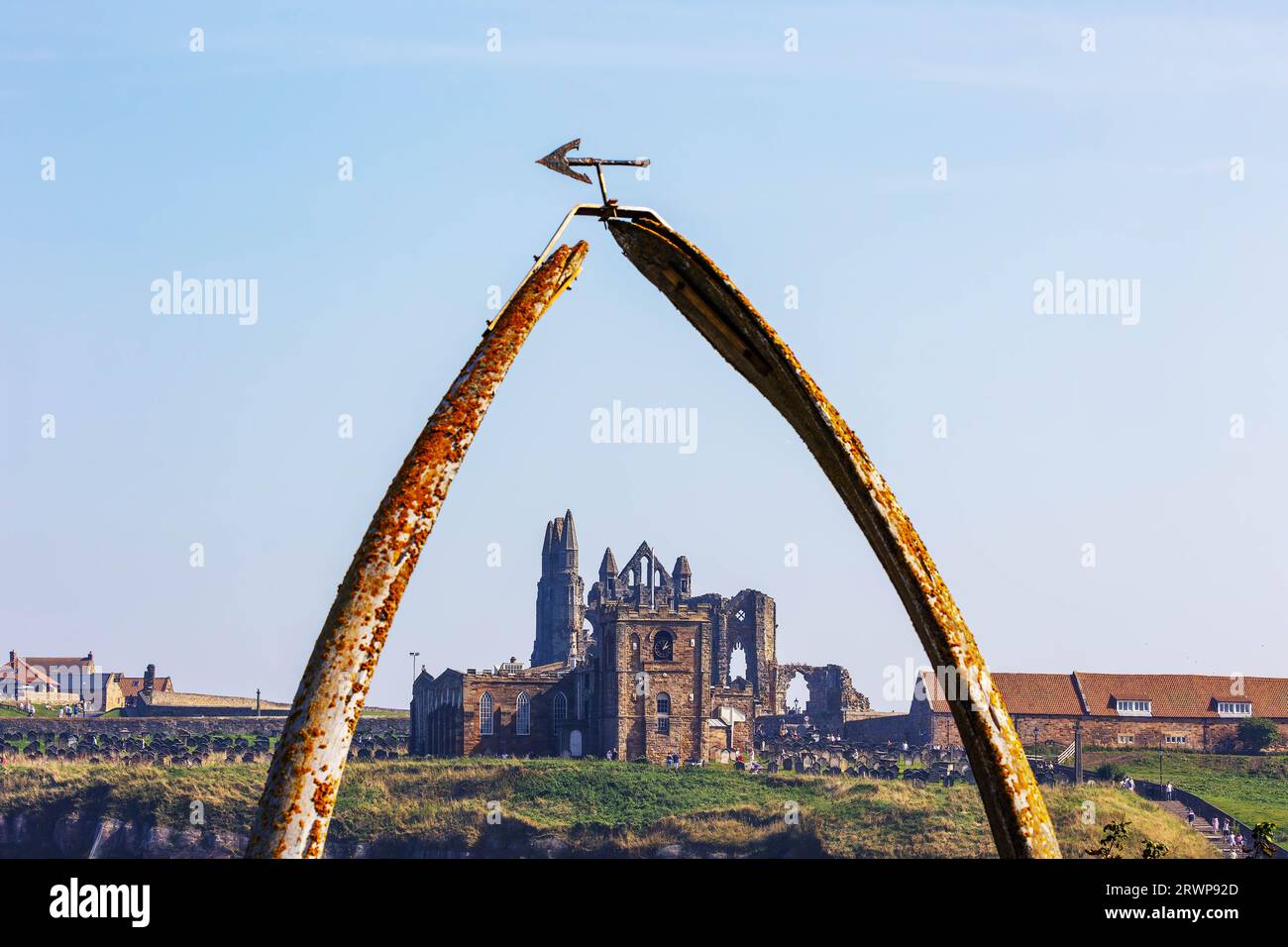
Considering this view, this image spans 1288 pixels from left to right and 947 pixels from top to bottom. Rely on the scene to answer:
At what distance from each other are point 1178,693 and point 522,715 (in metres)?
35.0

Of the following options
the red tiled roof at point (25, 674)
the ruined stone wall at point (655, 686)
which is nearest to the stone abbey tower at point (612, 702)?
the ruined stone wall at point (655, 686)

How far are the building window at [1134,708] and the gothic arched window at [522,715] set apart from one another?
31.1 metres

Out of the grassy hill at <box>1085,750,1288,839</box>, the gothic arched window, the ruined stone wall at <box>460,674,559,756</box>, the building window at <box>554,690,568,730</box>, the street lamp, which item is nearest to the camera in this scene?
the grassy hill at <box>1085,750,1288,839</box>

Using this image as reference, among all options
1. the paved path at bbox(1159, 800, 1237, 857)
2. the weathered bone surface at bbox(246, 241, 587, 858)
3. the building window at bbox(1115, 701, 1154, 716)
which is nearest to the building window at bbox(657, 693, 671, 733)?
the building window at bbox(1115, 701, 1154, 716)

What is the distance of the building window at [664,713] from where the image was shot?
96.2 metres

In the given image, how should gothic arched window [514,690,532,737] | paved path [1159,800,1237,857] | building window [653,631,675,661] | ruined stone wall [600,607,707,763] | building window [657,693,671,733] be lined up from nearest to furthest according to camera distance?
paved path [1159,800,1237,857], ruined stone wall [600,607,707,763], building window [657,693,671,733], building window [653,631,675,661], gothic arched window [514,690,532,737]

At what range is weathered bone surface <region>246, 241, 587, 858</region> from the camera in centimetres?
728

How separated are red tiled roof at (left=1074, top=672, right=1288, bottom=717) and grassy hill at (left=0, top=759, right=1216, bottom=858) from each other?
1550 cm

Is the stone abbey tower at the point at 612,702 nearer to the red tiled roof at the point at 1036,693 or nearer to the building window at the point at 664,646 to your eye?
the building window at the point at 664,646

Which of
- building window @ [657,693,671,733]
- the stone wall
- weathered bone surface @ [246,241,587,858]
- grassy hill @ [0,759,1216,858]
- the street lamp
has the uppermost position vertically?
weathered bone surface @ [246,241,587,858]

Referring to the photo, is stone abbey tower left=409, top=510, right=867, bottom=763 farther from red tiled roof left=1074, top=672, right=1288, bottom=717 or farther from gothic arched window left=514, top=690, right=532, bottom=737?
red tiled roof left=1074, top=672, right=1288, bottom=717

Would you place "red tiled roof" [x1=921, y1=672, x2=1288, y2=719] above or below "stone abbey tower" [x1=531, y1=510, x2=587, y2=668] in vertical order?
below

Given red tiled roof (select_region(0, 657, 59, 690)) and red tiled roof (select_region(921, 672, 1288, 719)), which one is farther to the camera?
red tiled roof (select_region(0, 657, 59, 690))
